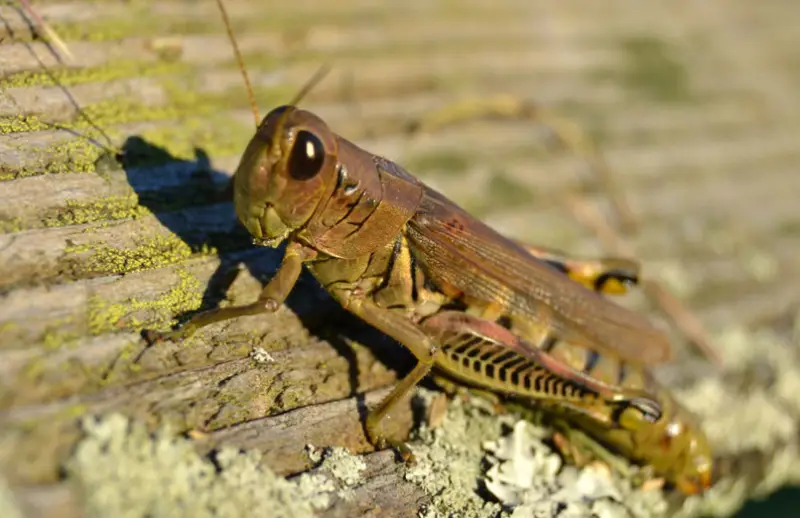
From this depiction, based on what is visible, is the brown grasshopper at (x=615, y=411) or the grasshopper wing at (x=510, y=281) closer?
the brown grasshopper at (x=615, y=411)

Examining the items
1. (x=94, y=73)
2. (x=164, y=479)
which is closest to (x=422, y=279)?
(x=164, y=479)

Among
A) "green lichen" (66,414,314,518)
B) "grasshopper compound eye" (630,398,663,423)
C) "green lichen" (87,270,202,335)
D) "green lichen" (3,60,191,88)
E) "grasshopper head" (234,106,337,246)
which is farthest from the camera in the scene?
"grasshopper compound eye" (630,398,663,423)

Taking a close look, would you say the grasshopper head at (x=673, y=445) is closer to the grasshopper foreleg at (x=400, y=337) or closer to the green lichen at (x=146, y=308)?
the grasshopper foreleg at (x=400, y=337)

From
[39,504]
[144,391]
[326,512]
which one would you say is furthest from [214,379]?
[39,504]

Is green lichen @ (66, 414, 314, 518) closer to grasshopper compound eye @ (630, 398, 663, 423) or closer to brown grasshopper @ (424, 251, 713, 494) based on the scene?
brown grasshopper @ (424, 251, 713, 494)

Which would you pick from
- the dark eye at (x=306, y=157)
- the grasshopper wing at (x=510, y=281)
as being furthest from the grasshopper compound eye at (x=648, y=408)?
the dark eye at (x=306, y=157)

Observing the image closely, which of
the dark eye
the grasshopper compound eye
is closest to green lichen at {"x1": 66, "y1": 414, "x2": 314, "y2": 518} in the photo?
the dark eye

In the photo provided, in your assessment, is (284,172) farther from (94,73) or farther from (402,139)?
(402,139)
